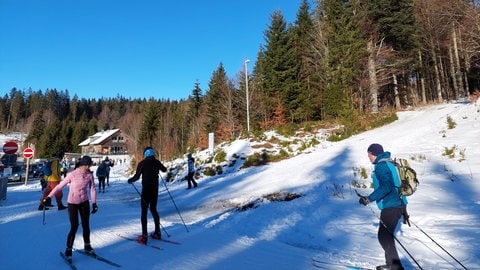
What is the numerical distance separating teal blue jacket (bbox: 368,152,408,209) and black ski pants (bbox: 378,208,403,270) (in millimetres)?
86

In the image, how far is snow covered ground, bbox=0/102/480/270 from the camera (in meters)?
5.88

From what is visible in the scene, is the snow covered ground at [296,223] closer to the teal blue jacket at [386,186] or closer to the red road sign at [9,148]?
the teal blue jacket at [386,186]

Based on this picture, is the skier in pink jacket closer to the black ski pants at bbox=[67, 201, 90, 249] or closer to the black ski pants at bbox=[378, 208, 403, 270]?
the black ski pants at bbox=[67, 201, 90, 249]

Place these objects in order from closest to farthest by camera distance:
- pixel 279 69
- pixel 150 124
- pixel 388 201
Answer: pixel 388 201 < pixel 279 69 < pixel 150 124

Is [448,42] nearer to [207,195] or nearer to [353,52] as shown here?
[353,52]

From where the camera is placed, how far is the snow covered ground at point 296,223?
231 inches

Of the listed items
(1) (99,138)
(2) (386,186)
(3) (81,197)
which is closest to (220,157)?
(3) (81,197)

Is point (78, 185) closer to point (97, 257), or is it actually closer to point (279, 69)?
point (97, 257)

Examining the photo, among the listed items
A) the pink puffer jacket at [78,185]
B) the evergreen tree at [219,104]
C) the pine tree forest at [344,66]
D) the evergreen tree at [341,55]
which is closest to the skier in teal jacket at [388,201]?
the pink puffer jacket at [78,185]

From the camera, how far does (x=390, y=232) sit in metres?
4.80

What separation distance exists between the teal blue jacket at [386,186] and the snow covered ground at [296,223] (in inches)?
35.8

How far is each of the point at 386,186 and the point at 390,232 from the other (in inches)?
27.0

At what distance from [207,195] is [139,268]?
31.9 ft

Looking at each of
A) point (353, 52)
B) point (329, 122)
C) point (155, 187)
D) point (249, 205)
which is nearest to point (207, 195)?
point (249, 205)
